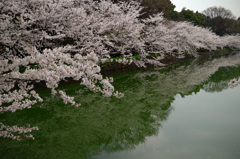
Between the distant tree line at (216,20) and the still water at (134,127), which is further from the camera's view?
the distant tree line at (216,20)

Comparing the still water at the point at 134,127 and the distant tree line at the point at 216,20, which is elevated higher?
the distant tree line at the point at 216,20

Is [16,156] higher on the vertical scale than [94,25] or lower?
lower

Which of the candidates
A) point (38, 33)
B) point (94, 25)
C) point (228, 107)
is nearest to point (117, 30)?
point (94, 25)

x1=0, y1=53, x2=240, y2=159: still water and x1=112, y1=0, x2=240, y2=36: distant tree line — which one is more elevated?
x1=112, y1=0, x2=240, y2=36: distant tree line

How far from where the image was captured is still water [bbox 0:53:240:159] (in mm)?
4801

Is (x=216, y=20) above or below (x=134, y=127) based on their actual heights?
above

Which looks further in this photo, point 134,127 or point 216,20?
point 216,20

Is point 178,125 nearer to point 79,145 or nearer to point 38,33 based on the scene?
point 79,145

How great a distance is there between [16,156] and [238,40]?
6031cm

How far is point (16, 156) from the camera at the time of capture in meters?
4.51

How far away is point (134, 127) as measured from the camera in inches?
249

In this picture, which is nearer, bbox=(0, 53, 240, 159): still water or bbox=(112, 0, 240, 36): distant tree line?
bbox=(0, 53, 240, 159): still water

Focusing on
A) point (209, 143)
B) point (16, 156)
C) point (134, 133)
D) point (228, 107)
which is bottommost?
point (16, 156)

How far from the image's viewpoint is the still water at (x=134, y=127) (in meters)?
4.80
